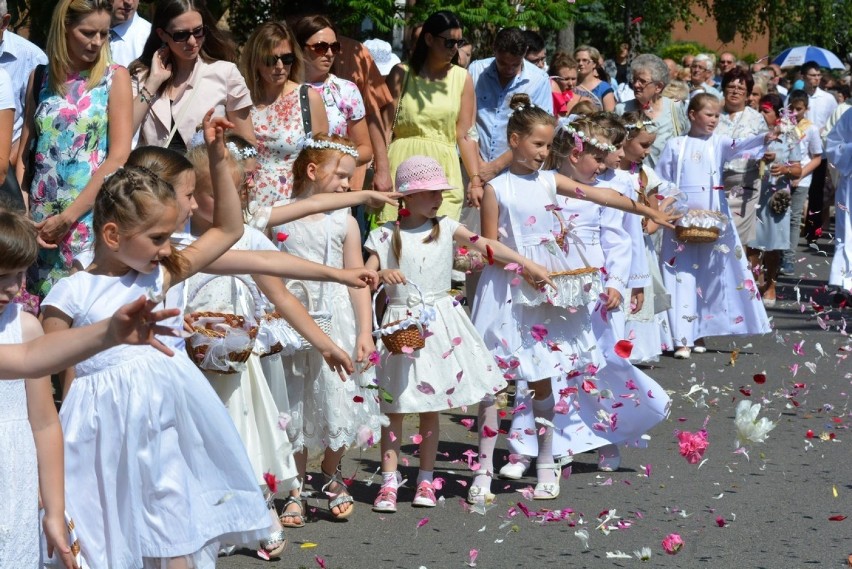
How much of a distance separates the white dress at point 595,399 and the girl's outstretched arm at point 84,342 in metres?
4.01

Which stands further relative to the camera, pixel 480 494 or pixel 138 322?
pixel 480 494

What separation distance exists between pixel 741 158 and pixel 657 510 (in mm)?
6285

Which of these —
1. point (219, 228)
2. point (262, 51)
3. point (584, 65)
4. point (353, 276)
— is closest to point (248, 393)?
point (353, 276)

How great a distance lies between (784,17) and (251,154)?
30.2 m

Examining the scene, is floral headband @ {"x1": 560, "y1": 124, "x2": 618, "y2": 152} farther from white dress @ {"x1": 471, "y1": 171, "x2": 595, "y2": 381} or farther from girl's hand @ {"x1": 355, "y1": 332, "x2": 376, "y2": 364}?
girl's hand @ {"x1": 355, "y1": 332, "x2": 376, "y2": 364}

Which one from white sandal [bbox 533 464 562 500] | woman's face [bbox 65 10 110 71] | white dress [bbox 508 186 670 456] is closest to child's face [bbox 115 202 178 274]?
woman's face [bbox 65 10 110 71]

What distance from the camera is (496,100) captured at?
33.7 feet

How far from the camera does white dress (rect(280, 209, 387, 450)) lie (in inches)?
249

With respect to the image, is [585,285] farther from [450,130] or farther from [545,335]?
[450,130]

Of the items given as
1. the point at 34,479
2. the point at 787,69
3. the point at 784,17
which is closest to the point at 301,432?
the point at 34,479

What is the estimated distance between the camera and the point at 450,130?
30.0ft

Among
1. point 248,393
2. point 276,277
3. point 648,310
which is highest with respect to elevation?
point 276,277

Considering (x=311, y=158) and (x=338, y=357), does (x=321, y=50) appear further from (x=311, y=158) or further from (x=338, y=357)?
(x=338, y=357)

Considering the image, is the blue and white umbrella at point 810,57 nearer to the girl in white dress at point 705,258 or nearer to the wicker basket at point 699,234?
the girl in white dress at point 705,258
